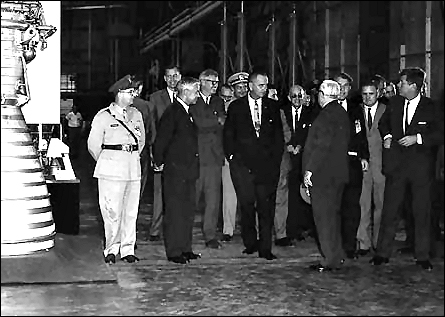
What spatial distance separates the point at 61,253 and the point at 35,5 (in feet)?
5.12

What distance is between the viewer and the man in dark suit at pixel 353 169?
620 centimetres

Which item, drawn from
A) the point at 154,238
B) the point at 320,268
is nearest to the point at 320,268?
the point at 320,268

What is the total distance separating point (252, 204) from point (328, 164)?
3.07 feet

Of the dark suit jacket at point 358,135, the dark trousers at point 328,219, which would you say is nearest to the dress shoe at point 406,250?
the dark suit jacket at point 358,135

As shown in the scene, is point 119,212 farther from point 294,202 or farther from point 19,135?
point 294,202

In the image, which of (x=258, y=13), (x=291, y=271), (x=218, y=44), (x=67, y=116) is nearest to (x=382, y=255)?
(x=291, y=271)

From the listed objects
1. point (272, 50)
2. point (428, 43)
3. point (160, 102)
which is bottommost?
point (160, 102)

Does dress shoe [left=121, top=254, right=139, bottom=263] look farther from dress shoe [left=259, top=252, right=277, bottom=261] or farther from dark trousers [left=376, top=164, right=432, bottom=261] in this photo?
dark trousers [left=376, top=164, right=432, bottom=261]

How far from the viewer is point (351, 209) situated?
6273 mm

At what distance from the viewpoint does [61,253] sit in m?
5.74

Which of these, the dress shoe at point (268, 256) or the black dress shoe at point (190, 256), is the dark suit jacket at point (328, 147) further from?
the black dress shoe at point (190, 256)

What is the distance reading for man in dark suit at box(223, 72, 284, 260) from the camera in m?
6.14

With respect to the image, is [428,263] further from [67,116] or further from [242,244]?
[67,116]

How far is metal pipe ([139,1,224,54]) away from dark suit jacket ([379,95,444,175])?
24.2 ft
